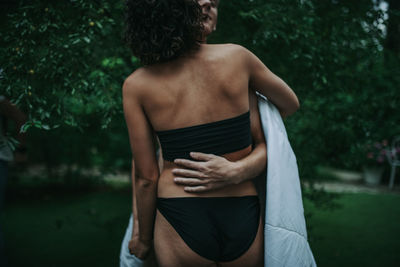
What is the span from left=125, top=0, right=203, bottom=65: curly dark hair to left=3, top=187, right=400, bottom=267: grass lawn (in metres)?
2.33

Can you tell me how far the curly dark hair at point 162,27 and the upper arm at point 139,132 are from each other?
16 centimetres

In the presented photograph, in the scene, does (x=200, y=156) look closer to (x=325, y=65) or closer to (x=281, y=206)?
(x=281, y=206)

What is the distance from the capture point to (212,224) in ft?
4.47

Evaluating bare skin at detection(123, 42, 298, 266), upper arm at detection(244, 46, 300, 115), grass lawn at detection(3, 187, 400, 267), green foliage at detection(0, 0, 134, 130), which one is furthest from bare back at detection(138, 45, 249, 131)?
grass lawn at detection(3, 187, 400, 267)

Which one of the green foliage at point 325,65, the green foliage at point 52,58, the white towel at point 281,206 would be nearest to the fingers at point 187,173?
the white towel at point 281,206

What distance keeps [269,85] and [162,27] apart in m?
0.58

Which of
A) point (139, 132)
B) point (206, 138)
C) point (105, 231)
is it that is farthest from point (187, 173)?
point (105, 231)

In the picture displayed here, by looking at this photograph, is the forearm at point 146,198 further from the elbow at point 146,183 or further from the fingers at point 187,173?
the fingers at point 187,173

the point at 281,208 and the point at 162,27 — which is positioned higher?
the point at 162,27

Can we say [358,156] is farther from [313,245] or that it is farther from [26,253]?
[26,253]

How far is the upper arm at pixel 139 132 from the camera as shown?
1384 mm

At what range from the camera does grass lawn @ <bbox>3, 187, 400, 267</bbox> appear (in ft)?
12.8

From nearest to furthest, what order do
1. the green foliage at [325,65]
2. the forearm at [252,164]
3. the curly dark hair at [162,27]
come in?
1. the curly dark hair at [162,27]
2. the forearm at [252,164]
3. the green foliage at [325,65]

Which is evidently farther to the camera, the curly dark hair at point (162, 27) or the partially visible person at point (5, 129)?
the partially visible person at point (5, 129)
